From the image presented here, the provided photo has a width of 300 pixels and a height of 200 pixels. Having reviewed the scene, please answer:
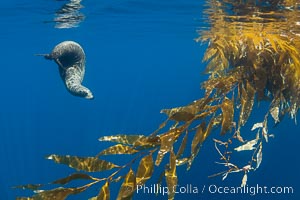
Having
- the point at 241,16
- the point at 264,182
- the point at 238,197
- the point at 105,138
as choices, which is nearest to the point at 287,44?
the point at 105,138

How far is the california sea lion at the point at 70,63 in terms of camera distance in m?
9.94

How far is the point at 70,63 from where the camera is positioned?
10.7 metres

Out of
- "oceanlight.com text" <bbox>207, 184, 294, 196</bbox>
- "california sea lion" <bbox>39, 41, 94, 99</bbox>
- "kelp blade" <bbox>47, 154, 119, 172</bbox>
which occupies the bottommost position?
"oceanlight.com text" <bbox>207, 184, 294, 196</bbox>

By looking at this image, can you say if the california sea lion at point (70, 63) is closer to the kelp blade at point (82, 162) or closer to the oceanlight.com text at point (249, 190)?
the kelp blade at point (82, 162)

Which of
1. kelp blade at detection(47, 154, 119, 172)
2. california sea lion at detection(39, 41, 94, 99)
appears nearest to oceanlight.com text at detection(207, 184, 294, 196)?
california sea lion at detection(39, 41, 94, 99)

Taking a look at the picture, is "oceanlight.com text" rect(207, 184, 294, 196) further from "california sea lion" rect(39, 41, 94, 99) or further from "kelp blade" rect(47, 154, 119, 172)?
"kelp blade" rect(47, 154, 119, 172)

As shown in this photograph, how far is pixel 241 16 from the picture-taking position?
10109 mm

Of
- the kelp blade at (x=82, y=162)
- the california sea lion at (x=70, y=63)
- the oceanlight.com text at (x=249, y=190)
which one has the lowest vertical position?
the oceanlight.com text at (x=249, y=190)

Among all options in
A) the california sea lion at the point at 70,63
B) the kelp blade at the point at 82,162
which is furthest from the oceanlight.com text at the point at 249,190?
the kelp blade at the point at 82,162

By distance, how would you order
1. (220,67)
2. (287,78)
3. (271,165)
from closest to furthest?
(287,78), (220,67), (271,165)

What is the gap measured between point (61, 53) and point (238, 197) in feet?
61.0

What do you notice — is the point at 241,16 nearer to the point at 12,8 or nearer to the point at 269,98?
the point at 269,98

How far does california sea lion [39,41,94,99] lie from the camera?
9.94 metres

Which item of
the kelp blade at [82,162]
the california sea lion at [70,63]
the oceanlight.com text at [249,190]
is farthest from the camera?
the oceanlight.com text at [249,190]
